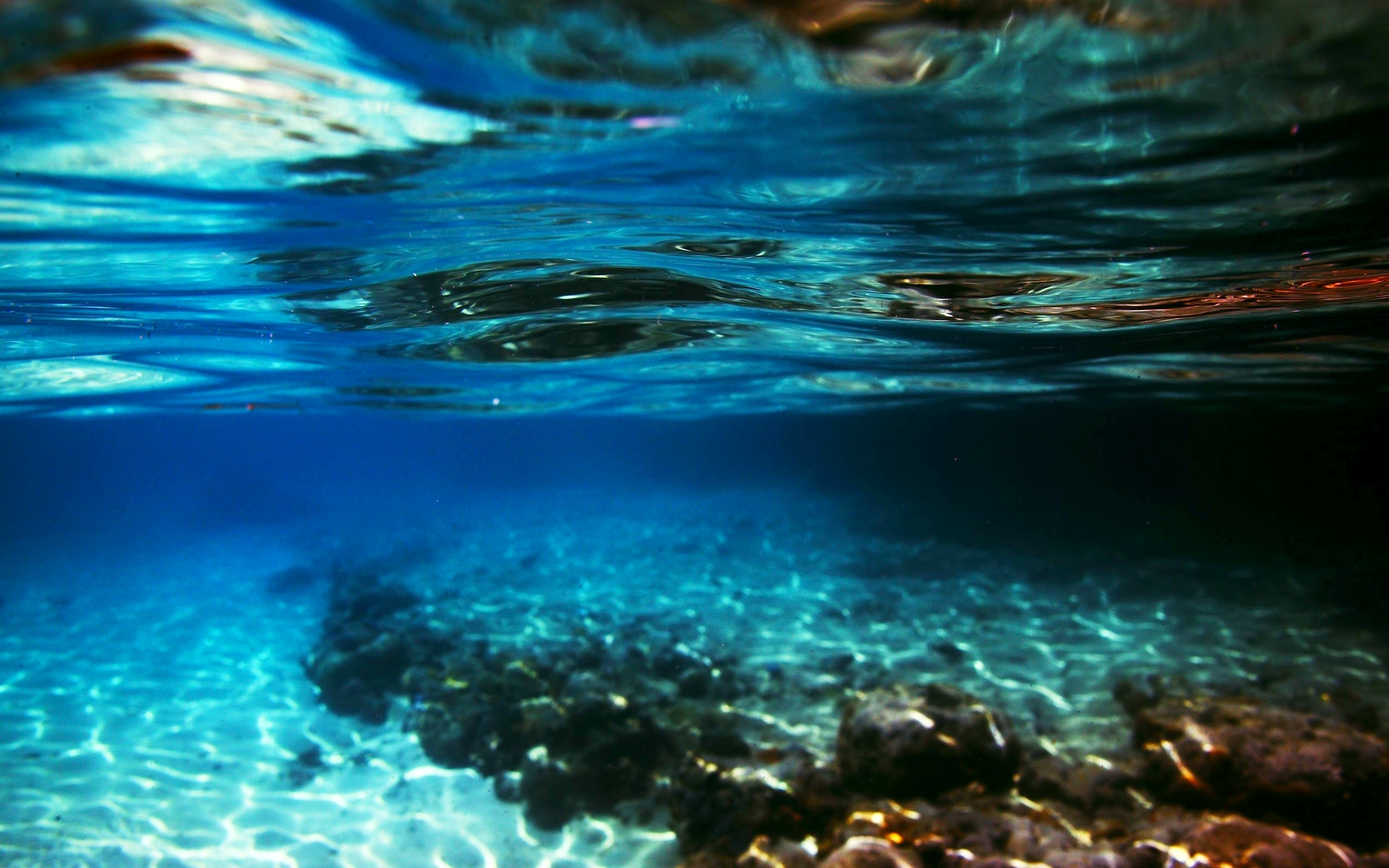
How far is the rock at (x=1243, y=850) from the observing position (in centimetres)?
554

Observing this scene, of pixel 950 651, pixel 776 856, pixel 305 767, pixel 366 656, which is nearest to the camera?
pixel 776 856

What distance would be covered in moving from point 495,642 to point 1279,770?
13.9 m

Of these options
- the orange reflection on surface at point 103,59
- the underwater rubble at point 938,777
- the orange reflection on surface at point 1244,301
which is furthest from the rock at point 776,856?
the orange reflection on surface at point 1244,301

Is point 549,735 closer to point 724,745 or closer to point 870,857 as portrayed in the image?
point 724,745

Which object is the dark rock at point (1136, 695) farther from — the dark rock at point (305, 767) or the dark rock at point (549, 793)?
the dark rock at point (305, 767)

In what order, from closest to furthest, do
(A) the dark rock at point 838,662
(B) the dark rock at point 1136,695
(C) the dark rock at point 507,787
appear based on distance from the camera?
(C) the dark rock at point 507,787 → (B) the dark rock at point 1136,695 → (A) the dark rock at point 838,662

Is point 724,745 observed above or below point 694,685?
above

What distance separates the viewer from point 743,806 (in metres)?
7.43

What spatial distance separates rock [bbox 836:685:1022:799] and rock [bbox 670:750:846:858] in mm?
447

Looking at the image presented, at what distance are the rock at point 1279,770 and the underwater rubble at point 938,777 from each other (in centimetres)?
2

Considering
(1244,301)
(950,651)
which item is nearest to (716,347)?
(950,651)

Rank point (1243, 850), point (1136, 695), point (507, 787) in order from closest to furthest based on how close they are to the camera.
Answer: point (1243, 850), point (507, 787), point (1136, 695)

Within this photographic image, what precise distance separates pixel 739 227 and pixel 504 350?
9.05 m

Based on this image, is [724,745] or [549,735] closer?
[724,745]
